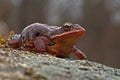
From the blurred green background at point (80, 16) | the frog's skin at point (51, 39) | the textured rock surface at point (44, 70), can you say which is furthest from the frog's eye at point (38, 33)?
the blurred green background at point (80, 16)

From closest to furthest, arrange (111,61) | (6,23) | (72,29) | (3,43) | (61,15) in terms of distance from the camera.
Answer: (72,29)
(3,43)
(111,61)
(6,23)
(61,15)

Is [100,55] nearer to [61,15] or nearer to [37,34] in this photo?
[61,15]

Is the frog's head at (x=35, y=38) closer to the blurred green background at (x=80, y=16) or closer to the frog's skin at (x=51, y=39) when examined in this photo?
the frog's skin at (x=51, y=39)

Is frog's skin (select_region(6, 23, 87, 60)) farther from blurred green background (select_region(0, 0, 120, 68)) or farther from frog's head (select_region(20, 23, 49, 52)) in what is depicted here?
blurred green background (select_region(0, 0, 120, 68))

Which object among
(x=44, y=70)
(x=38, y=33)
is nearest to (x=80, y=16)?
(x=38, y=33)

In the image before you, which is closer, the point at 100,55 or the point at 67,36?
the point at 67,36

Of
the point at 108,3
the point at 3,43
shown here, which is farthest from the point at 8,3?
the point at 3,43

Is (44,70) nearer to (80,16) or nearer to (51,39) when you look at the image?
(51,39)
